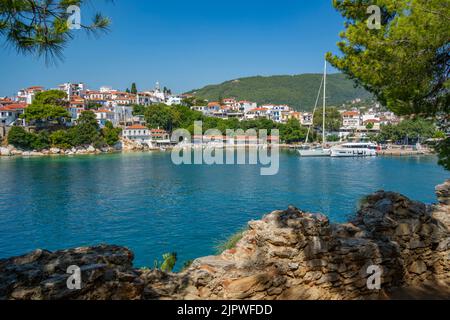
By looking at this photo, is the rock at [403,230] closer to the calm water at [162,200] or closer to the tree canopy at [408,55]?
the tree canopy at [408,55]

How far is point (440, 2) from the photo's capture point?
5988 millimetres

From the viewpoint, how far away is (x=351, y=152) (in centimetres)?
5650

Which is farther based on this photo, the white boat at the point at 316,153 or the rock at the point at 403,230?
the white boat at the point at 316,153

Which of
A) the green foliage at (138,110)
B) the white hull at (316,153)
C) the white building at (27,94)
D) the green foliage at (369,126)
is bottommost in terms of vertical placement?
the white hull at (316,153)

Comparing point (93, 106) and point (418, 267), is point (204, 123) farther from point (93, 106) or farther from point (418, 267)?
point (418, 267)

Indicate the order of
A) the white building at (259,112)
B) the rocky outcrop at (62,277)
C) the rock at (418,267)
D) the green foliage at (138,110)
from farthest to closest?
the white building at (259,112), the green foliage at (138,110), the rock at (418,267), the rocky outcrop at (62,277)

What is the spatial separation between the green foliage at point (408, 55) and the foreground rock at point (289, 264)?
2.50 metres

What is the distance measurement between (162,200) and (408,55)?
19.8 metres

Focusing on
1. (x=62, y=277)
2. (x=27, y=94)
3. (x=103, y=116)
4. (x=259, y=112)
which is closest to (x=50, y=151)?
(x=103, y=116)

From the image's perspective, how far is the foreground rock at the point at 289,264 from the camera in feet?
14.4

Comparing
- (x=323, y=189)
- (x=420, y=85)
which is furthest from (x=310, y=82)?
(x=420, y=85)

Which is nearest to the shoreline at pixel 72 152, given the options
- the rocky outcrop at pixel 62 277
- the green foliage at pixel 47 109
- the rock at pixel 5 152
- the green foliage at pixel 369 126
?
the rock at pixel 5 152
